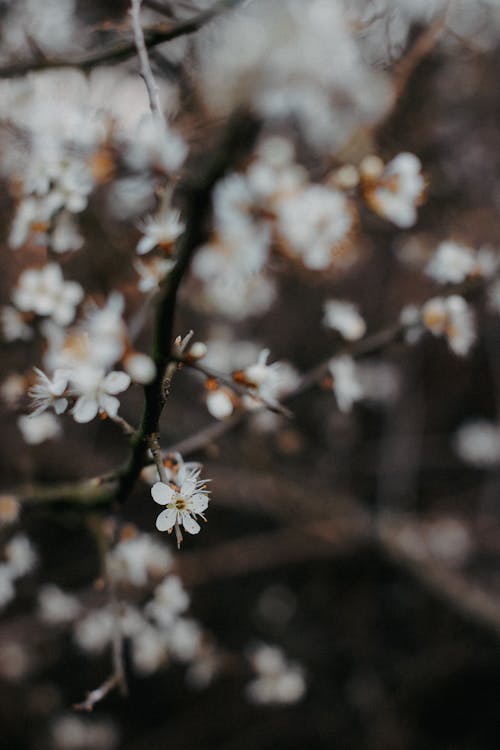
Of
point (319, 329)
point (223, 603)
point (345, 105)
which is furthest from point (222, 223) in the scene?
point (223, 603)

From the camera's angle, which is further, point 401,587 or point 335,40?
point 401,587

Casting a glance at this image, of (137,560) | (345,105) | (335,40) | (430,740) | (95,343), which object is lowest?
(430,740)

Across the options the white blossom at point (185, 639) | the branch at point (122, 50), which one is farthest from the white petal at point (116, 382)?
the white blossom at point (185, 639)

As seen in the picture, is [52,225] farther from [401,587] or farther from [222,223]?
[401,587]

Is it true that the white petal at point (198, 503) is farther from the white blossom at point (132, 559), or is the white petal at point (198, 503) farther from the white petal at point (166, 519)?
the white blossom at point (132, 559)

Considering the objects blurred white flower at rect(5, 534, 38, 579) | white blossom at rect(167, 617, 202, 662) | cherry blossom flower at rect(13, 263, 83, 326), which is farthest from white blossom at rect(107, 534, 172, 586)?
cherry blossom flower at rect(13, 263, 83, 326)

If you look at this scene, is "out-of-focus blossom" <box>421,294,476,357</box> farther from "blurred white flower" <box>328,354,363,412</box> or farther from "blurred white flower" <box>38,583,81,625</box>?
"blurred white flower" <box>38,583,81,625</box>

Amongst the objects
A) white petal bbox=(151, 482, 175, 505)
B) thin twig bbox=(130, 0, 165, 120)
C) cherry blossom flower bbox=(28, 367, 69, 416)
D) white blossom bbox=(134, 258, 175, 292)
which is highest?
thin twig bbox=(130, 0, 165, 120)
